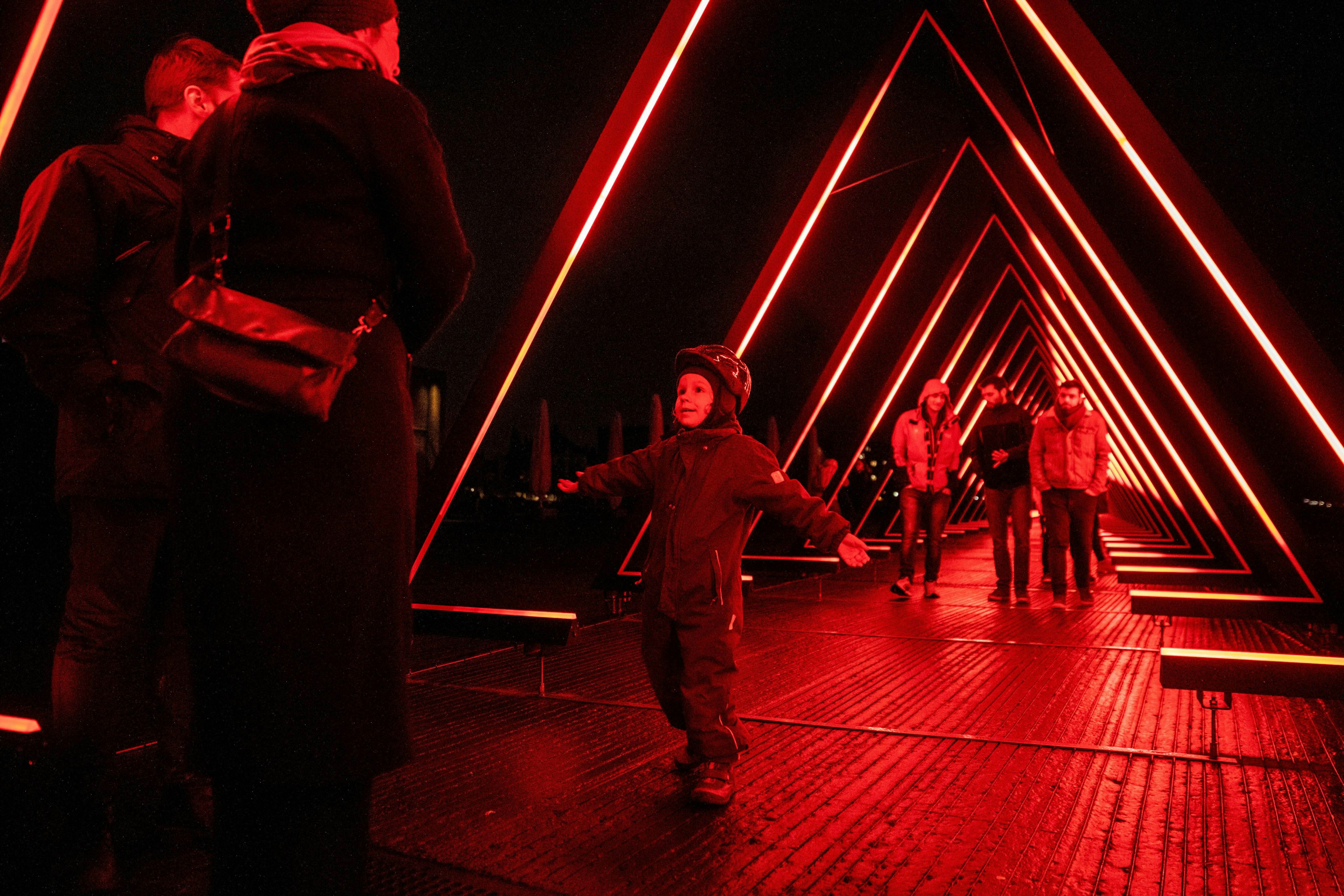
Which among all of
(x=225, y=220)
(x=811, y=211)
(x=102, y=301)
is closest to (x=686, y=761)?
(x=102, y=301)

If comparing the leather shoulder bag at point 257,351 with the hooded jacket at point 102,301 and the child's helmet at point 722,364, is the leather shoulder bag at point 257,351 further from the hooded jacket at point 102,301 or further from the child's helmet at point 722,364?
the child's helmet at point 722,364

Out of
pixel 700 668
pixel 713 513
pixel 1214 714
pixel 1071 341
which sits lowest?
pixel 1214 714

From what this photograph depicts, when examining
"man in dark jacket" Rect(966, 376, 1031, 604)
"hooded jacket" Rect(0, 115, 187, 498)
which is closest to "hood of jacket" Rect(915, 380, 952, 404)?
"man in dark jacket" Rect(966, 376, 1031, 604)

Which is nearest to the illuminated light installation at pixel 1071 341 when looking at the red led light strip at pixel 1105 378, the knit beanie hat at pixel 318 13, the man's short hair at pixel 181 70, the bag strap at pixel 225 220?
the red led light strip at pixel 1105 378

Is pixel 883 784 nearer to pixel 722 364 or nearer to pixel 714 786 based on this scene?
pixel 714 786

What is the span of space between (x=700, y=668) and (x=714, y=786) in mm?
366

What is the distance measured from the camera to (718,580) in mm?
2875

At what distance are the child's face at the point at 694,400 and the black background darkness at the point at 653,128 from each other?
984 millimetres

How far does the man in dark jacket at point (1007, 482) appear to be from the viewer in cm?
776

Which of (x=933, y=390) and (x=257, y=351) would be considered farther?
(x=933, y=390)

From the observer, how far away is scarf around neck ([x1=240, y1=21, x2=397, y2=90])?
1.31 m

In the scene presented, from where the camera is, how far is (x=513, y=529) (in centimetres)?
2202

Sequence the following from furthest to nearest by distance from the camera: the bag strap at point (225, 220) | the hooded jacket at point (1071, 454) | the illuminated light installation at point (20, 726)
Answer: the hooded jacket at point (1071, 454) → the illuminated light installation at point (20, 726) → the bag strap at point (225, 220)

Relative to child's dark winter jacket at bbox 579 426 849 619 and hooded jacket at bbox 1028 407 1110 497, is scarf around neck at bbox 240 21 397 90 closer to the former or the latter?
child's dark winter jacket at bbox 579 426 849 619
